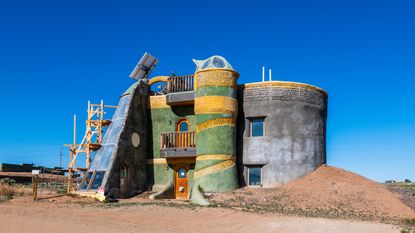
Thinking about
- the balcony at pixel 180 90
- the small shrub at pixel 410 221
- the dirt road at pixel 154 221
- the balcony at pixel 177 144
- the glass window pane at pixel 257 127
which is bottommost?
the small shrub at pixel 410 221

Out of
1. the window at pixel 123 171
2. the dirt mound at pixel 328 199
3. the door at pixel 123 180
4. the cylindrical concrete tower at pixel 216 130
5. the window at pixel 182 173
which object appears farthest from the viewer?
the window at pixel 182 173

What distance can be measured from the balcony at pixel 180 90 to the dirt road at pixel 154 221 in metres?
7.29

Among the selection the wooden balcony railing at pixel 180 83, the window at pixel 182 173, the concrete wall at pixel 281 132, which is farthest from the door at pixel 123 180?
the concrete wall at pixel 281 132

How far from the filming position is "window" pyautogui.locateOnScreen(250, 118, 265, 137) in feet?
77.3

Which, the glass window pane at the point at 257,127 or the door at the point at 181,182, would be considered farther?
the door at the point at 181,182

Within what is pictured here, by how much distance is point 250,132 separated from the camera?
23781 millimetres

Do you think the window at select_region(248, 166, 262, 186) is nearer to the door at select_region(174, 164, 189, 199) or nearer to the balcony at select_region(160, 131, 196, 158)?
the balcony at select_region(160, 131, 196, 158)

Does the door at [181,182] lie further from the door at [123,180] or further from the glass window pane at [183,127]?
the door at [123,180]

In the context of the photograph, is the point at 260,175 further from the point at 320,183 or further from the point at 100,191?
the point at 100,191

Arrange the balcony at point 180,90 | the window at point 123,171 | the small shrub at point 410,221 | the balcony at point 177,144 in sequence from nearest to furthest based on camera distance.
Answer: the small shrub at point 410,221
the window at point 123,171
the balcony at point 177,144
the balcony at point 180,90

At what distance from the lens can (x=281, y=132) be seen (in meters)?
23.0

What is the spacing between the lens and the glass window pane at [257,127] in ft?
77.3

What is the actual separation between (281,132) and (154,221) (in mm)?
9316

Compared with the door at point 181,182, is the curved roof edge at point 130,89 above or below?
above
